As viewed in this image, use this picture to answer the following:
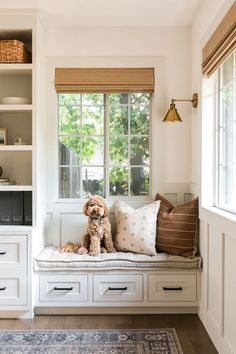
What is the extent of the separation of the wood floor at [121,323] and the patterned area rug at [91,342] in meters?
0.09

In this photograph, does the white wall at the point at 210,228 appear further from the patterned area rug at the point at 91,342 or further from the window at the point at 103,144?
the window at the point at 103,144

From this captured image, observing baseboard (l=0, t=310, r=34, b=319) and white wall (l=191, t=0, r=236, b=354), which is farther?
baseboard (l=0, t=310, r=34, b=319)

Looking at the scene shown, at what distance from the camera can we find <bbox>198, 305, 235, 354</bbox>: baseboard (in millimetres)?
2475

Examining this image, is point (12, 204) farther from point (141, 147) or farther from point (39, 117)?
point (141, 147)

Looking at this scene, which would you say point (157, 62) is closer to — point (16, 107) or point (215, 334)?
point (16, 107)

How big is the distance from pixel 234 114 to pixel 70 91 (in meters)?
1.70

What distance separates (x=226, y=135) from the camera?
294 centimetres

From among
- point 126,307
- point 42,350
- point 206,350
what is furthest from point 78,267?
point 206,350

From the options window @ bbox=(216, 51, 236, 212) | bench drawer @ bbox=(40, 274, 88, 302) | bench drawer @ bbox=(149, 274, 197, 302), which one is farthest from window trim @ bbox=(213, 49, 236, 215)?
bench drawer @ bbox=(40, 274, 88, 302)

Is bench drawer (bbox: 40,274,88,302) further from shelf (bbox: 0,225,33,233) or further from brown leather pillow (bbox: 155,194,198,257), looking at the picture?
brown leather pillow (bbox: 155,194,198,257)

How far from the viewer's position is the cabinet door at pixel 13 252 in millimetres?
3285

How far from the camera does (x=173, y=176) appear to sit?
3.81m

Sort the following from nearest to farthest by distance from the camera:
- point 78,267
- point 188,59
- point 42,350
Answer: point 42,350 < point 78,267 < point 188,59

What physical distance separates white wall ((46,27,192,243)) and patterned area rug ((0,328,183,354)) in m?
1.15
